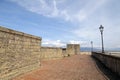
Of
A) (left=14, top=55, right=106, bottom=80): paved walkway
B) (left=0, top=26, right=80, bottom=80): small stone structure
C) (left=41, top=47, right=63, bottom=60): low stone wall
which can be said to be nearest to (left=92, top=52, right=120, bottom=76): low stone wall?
(left=14, top=55, right=106, bottom=80): paved walkway

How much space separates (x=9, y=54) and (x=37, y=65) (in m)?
5.43

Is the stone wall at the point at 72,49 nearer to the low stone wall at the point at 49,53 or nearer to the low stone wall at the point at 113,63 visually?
the low stone wall at the point at 49,53

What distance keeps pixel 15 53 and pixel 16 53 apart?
0.14 m

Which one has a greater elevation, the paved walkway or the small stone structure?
the small stone structure

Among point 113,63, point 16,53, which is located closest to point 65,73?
point 113,63

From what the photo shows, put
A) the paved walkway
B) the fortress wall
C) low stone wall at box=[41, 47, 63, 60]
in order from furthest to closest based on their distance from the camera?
low stone wall at box=[41, 47, 63, 60] < the paved walkway < the fortress wall

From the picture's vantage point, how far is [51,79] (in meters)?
8.87

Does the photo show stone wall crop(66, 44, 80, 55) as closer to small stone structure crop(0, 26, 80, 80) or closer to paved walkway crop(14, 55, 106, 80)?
paved walkway crop(14, 55, 106, 80)

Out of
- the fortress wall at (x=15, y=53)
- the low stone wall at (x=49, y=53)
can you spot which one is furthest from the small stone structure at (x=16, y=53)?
the low stone wall at (x=49, y=53)

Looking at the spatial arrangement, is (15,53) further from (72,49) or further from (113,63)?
(72,49)

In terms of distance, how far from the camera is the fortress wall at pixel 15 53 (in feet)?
25.1

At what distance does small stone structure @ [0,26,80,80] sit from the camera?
25.2 ft

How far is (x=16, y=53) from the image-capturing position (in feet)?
30.2

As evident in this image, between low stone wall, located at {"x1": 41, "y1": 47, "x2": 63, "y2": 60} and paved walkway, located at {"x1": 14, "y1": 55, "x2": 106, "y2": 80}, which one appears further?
low stone wall, located at {"x1": 41, "y1": 47, "x2": 63, "y2": 60}
